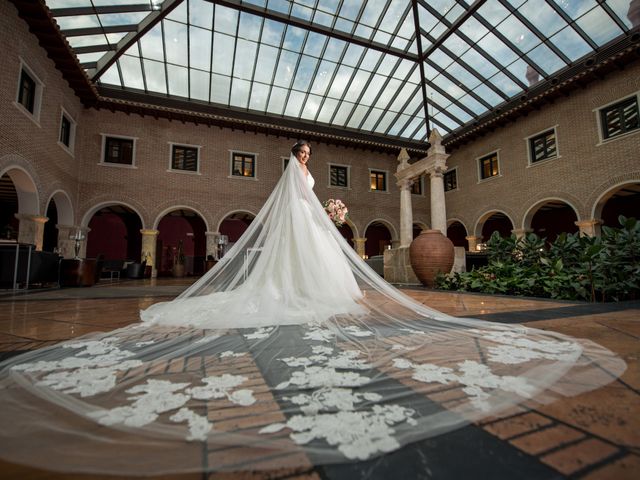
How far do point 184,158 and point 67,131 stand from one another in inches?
145

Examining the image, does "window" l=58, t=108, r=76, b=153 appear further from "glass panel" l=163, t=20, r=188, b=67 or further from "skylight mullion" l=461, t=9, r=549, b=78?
"skylight mullion" l=461, t=9, r=549, b=78

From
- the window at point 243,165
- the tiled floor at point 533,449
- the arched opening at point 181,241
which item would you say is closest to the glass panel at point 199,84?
the window at point 243,165

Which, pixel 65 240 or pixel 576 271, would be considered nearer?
pixel 576 271

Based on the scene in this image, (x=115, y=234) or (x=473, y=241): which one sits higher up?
(x=115, y=234)

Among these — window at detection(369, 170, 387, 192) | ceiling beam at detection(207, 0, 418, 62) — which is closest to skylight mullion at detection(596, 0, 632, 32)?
ceiling beam at detection(207, 0, 418, 62)

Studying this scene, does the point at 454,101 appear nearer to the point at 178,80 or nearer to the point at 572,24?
the point at 572,24

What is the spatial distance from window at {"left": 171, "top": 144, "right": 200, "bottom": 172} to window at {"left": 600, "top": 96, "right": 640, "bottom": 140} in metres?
14.4

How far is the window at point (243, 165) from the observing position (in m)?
12.9

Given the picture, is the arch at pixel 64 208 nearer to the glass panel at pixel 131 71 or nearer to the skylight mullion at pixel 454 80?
the glass panel at pixel 131 71

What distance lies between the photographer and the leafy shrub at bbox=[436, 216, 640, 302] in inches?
142

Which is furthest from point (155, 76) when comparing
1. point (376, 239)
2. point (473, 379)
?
point (376, 239)

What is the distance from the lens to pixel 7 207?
529 inches

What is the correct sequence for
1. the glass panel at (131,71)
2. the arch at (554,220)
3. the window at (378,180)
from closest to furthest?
1. the glass panel at (131,71)
2. the arch at (554,220)
3. the window at (378,180)

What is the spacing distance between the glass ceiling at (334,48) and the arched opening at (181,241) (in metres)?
6.29
